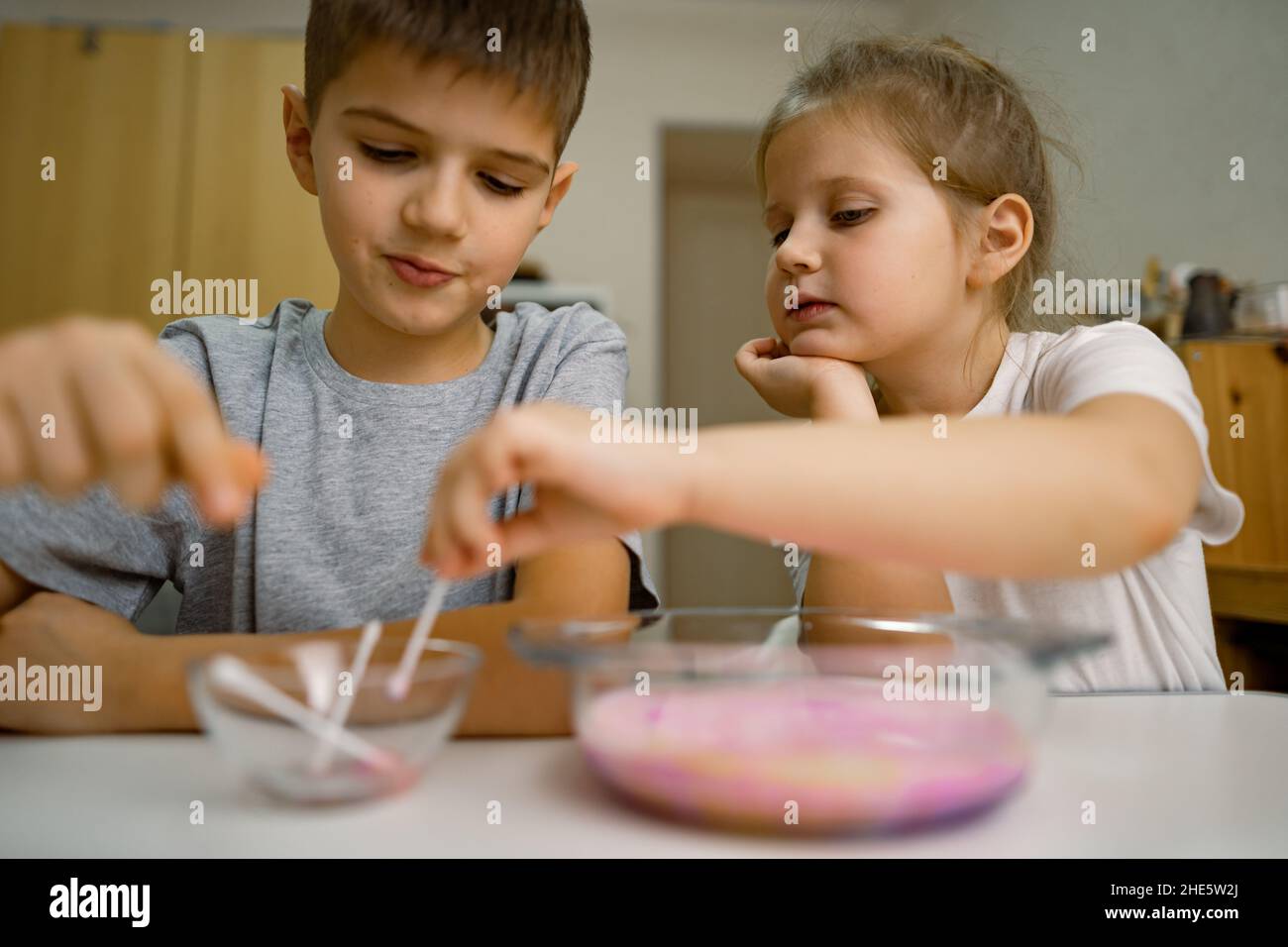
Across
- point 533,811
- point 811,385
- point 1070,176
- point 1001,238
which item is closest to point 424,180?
point 811,385

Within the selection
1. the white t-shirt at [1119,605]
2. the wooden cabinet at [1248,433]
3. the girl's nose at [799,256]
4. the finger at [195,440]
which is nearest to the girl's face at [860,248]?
the girl's nose at [799,256]

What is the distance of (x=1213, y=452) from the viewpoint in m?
2.42

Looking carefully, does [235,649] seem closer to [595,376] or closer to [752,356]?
[595,376]

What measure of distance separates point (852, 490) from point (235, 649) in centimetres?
43

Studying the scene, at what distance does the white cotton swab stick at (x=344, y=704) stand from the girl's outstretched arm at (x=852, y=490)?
73 mm

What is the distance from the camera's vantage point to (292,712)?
429mm

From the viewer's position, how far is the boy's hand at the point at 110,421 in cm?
41

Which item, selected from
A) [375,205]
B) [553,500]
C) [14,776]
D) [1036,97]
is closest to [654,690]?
[553,500]

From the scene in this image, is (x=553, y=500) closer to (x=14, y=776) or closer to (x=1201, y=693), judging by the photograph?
(x=14, y=776)

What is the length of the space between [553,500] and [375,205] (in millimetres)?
439

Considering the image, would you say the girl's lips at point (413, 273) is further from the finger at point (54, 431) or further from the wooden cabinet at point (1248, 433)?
the wooden cabinet at point (1248, 433)

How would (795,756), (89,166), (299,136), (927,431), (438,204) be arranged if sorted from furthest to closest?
(89,166)
(299,136)
(438,204)
(927,431)
(795,756)

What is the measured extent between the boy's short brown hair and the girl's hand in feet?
1.59

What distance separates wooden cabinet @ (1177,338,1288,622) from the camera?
7.83 feet
